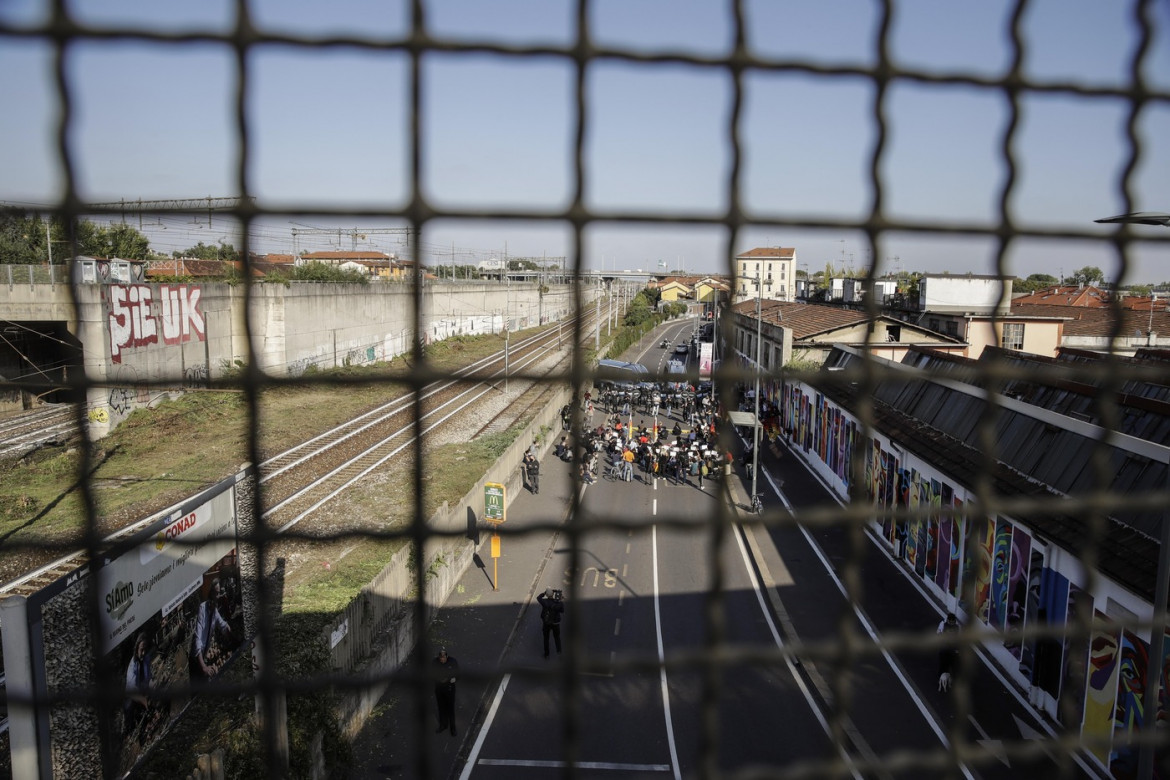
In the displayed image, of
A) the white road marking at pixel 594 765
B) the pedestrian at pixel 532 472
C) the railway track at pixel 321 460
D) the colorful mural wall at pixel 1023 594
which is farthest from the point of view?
the pedestrian at pixel 532 472

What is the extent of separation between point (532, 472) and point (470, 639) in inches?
246

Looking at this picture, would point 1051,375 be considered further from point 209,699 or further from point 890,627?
point 890,627

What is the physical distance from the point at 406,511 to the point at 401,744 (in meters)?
5.31

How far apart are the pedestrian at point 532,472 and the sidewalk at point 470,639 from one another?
199 millimetres

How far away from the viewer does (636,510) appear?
17.7m

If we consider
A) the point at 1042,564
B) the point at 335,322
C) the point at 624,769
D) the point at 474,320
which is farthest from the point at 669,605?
the point at 474,320

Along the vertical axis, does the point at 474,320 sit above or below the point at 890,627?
above

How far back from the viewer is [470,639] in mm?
11859

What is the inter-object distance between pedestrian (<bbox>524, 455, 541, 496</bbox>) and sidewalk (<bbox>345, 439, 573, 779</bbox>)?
20 centimetres

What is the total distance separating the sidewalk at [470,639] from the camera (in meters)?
9.02

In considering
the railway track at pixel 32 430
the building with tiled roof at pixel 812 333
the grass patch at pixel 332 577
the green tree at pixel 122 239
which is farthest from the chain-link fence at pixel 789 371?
the railway track at pixel 32 430

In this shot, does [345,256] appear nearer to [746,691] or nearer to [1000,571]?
[746,691]

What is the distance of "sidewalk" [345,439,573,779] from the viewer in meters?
9.02

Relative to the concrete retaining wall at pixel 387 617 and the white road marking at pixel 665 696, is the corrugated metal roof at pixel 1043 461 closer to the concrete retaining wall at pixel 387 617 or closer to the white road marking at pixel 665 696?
the white road marking at pixel 665 696
